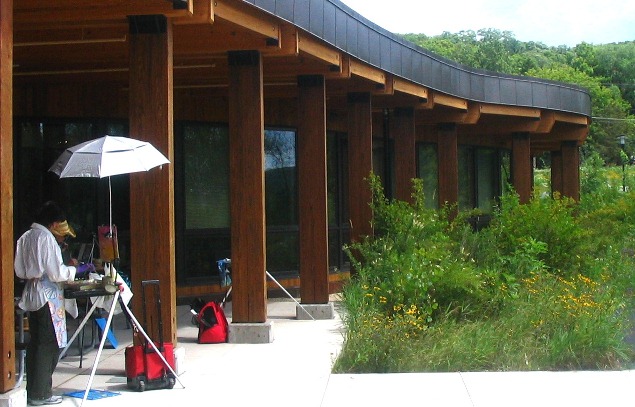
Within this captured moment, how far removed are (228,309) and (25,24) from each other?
21.0 ft

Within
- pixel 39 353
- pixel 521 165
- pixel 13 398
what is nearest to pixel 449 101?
pixel 521 165

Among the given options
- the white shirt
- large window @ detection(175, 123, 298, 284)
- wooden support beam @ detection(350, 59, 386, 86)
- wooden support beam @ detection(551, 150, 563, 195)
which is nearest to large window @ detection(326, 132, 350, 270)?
large window @ detection(175, 123, 298, 284)

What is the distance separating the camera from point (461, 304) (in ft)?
34.8

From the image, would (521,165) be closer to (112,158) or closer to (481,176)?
(481,176)

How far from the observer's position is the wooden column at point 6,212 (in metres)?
6.49

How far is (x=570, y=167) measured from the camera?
2594 cm

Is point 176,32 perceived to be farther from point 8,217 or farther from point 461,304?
point 461,304

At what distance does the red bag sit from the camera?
35.4 ft

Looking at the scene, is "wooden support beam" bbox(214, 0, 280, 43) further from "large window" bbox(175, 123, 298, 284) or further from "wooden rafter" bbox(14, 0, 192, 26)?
"large window" bbox(175, 123, 298, 284)

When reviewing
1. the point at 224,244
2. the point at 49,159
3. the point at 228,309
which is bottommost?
the point at 228,309

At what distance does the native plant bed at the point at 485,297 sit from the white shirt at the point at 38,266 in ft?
10.1

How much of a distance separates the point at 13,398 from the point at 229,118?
5.06m

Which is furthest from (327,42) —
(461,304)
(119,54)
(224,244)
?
(224,244)

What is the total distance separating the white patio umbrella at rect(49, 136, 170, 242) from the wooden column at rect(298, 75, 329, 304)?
4.51 m
